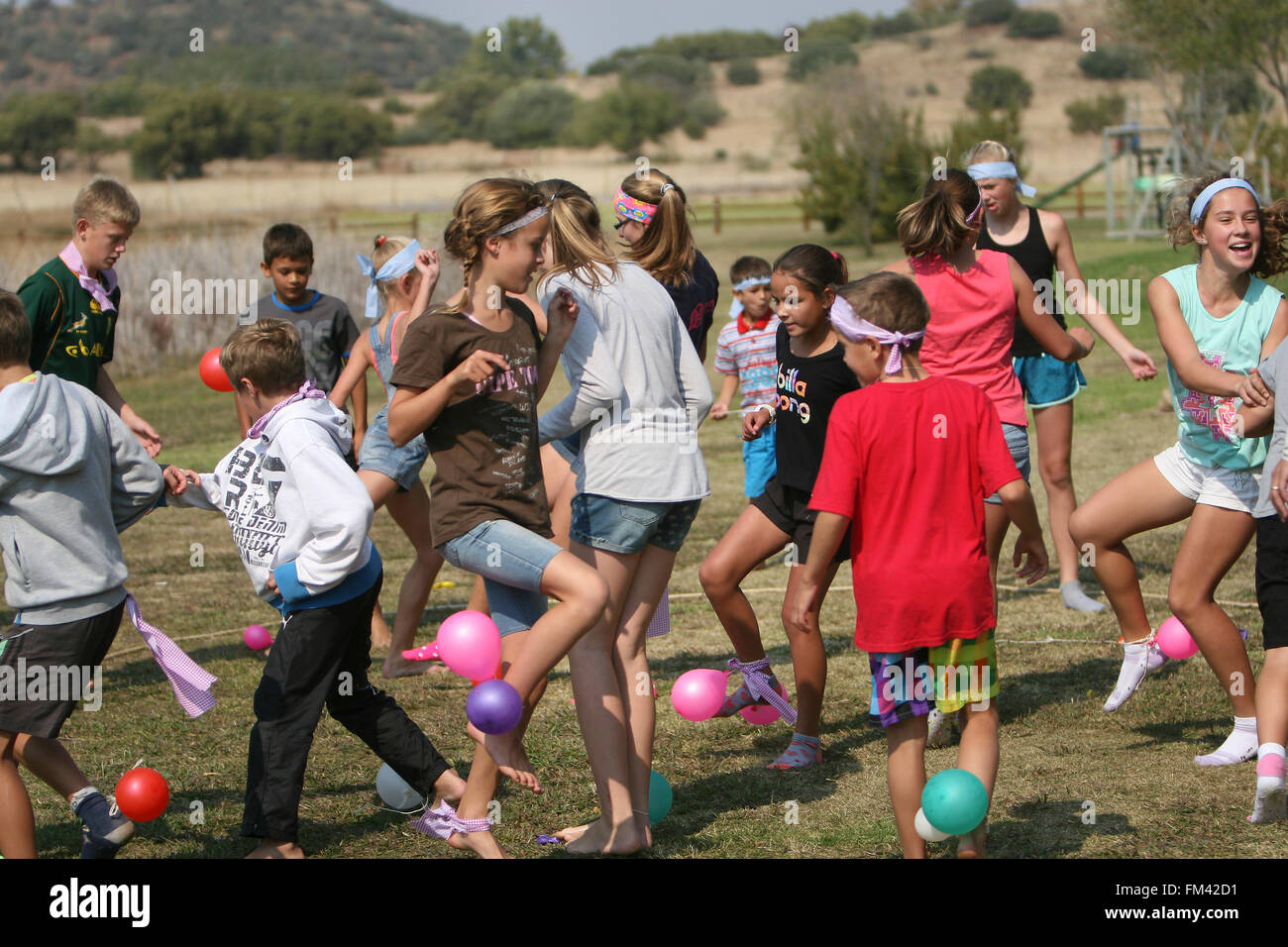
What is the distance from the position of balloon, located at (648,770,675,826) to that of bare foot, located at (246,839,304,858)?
1.18 metres

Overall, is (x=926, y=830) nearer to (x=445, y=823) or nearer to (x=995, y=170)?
(x=445, y=823)

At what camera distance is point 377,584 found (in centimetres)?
469

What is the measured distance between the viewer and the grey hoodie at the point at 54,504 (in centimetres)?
425

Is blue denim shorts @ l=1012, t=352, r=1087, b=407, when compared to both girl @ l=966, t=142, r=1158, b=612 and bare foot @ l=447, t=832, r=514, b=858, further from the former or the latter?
bare foot @ l=447, t=832, r=514, b=858

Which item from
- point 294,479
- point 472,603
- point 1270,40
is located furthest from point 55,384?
point 1270,40

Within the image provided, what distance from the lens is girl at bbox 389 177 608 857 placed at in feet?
14.2

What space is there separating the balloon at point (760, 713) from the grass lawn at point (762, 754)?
8 cm

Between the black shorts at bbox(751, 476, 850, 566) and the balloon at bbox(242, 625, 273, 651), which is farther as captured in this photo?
the balloon at bbox(242, 625, 273, 651)

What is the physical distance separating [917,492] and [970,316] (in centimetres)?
Result: 182

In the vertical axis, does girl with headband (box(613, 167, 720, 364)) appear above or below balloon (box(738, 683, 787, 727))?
above

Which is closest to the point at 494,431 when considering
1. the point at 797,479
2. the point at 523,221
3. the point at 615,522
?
the point at 615,522

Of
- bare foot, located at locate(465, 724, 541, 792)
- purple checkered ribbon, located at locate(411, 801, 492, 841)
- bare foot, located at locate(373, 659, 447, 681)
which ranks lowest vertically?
bare foot, located at locate(373, 659, 447, 681)

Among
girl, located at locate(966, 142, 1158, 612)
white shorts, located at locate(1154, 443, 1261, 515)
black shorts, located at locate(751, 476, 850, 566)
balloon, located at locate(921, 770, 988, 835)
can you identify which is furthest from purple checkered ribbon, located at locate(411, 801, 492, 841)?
girl, located at locate(966, 142, 1158, 612)

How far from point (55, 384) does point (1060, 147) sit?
275 ft
